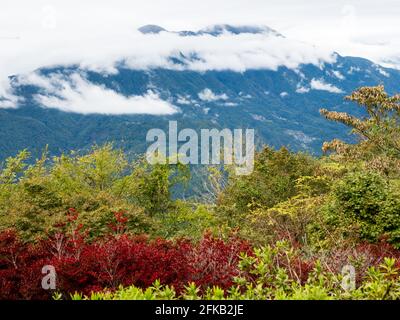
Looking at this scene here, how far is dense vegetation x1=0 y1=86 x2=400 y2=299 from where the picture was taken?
607cm

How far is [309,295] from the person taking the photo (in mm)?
4320

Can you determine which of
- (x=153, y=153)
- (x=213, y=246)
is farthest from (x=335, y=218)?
(x=153, y=153)

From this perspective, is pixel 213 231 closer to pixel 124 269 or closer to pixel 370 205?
pixel 370 205

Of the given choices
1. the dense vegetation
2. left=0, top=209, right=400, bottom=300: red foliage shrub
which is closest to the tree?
the dense vegetation

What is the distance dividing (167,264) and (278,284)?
2449 millimetres

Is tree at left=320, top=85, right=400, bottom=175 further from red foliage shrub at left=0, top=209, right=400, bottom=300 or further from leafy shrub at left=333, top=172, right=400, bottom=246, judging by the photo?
red foliage shrub at left=0, top=209, right=400, bottom=300

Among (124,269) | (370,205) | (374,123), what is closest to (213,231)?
(370,205)

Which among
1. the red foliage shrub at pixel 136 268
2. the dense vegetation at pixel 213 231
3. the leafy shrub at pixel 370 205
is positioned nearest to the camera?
the dense vegetation at pixel 213 231

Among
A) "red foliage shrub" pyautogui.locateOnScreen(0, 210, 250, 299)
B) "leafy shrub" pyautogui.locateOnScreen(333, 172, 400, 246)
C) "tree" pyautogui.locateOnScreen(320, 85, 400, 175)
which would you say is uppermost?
"tree" pyautogui.locateOnScreen(320, 85, 400, 175)

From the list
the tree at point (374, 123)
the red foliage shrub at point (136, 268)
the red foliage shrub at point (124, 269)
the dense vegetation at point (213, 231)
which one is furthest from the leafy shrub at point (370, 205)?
the tree at point (374, 123)

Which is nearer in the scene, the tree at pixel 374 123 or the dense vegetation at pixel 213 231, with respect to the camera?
the dense vegetation at pixel 213 231

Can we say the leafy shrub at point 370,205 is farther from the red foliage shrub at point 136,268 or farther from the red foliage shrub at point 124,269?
the red foliage shrub at point 124,269

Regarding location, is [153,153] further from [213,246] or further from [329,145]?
[213,246]

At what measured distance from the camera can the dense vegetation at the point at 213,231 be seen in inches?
239
